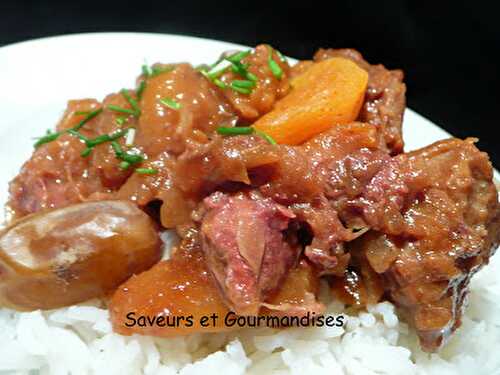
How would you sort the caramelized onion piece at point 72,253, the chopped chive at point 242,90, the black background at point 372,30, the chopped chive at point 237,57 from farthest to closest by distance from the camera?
the black background at point 372,30
the chopped chive at point 237,57
the chopped chive at point 242,90
the caramelized onion piece at point 72,253

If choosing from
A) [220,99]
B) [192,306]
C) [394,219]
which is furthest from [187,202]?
[394,219]

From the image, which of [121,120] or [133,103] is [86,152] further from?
[133,103]

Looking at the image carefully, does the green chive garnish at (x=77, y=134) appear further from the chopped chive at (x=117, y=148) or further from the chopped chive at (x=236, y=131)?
the chopped chive at (x=236, y=131)

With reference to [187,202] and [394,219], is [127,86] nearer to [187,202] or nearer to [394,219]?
[187,202]

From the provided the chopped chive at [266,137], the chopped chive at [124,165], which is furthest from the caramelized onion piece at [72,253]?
the chopped chive at [266,137]

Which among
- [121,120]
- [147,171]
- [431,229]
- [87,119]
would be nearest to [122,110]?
[121,120]

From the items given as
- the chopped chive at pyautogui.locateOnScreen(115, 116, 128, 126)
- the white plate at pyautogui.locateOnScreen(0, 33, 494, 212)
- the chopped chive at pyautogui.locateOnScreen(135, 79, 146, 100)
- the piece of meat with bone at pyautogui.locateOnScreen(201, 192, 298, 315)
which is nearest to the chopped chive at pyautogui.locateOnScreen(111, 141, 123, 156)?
the chopped chive at pyautogui.locateOnScreen(115, 116, 128, 126)
